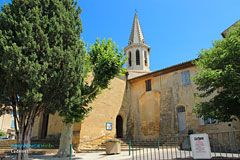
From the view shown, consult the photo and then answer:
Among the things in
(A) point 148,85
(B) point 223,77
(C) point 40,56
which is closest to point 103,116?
(A) point 148,85

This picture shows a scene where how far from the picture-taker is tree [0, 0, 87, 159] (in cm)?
725

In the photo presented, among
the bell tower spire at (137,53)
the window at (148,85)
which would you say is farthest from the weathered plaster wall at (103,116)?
the bell tower spire at (137,53)

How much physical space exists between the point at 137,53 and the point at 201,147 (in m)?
25.5

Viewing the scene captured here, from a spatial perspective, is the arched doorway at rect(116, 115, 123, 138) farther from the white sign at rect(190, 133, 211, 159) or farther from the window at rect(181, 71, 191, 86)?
the white sign at rect(190, 133, 211, 159)

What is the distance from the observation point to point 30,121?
851 centimetres

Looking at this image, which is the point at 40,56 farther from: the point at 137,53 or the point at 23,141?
the point at 137,53

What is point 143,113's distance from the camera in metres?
19.1

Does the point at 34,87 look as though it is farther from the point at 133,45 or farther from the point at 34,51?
the point at 133,45

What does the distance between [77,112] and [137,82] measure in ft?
37.2

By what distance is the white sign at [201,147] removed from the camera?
6.17 meters

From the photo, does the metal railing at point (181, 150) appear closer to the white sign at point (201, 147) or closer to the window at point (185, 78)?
the white sign at point (201, 147)

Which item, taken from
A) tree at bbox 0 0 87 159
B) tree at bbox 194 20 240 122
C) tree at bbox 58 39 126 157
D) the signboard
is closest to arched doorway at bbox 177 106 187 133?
the signboard

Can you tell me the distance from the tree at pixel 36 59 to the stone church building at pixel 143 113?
6592 millimetres

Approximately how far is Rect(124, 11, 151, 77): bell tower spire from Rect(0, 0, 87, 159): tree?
68.9 ft
